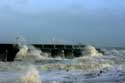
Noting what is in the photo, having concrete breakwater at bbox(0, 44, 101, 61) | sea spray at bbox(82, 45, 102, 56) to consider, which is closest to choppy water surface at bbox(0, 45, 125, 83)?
sea spray at bbox(82, 45, 102, 56)

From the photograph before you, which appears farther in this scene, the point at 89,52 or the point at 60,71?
the point at 89,52

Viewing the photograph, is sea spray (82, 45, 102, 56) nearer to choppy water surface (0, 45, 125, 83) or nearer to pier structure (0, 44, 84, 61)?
choppy water surface (0, 45, 125, 83)

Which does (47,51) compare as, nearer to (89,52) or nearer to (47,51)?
(47,51)

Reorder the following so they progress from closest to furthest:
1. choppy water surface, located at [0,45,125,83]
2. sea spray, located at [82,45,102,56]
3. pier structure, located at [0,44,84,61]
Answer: choppy water surface, located at [0,45,125,83]
pier structure, located at [0,44,84,61]
sea spray, located at [82,45,102,56]

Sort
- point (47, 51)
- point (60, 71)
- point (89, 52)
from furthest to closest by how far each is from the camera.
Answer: point (89, 52) < point (47, 51) < point (60, 71)

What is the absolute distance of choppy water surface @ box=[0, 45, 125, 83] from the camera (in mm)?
18609

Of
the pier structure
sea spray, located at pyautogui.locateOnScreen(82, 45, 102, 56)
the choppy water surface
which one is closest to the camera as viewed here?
the choppy water surface

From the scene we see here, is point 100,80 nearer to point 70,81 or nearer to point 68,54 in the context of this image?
point 70,81

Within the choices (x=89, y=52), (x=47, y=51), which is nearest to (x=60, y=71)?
(x=47, y=51)

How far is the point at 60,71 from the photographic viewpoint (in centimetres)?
2586

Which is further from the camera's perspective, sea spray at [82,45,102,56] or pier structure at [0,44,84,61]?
sea spray at [82,45,102,56]

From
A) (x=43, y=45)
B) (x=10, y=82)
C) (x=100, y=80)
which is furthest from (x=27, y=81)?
(x=43, y=45)

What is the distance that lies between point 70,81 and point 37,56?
2867 cm

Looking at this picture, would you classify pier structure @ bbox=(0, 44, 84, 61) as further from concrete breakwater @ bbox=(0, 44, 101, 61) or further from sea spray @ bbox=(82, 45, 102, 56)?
sea spray @ bbox=(82, 45, 102, 56)
